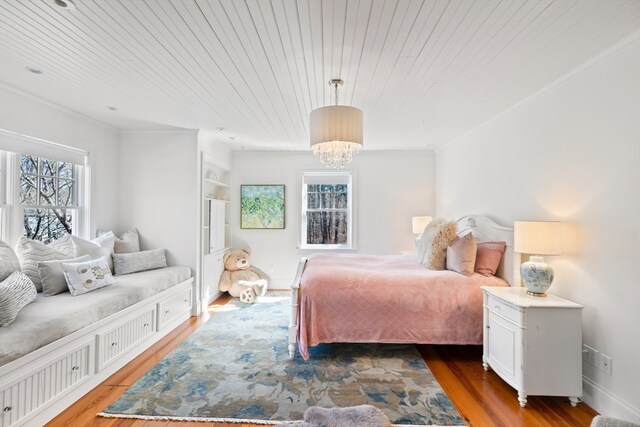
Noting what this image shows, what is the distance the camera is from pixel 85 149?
3488 millimetres

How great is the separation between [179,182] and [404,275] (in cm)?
305

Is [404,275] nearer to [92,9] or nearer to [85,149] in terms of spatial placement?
[92,9]

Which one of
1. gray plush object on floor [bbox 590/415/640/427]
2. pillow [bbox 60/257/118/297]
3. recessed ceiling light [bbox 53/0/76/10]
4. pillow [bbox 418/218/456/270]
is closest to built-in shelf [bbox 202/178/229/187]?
pillow [bbox 60/257/118/297]

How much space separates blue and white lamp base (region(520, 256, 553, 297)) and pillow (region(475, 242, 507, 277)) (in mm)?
593

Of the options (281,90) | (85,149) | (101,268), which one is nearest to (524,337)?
(281,90)

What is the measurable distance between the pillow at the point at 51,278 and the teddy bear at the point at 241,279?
2348mm

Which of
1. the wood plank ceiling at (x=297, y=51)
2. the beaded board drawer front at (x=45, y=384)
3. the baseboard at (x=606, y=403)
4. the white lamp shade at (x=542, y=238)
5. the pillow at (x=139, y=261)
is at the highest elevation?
the wood plank ceiling at (x=297, y=51)

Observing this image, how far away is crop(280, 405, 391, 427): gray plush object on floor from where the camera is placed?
1.89 m

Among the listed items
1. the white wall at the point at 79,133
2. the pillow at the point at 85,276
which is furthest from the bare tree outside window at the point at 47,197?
the pillow at the point at 85,276

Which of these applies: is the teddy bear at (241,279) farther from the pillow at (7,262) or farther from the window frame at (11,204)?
the pillow at (7,262)

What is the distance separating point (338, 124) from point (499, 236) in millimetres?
2123

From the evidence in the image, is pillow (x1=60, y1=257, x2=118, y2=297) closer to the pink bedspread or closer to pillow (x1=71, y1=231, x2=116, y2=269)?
pillow (x1=71, y1=231, x2=116, y2=269)

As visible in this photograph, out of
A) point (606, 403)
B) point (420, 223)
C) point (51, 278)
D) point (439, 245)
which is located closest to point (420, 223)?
point (420, 223)

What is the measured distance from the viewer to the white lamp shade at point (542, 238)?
2316 millimetres
